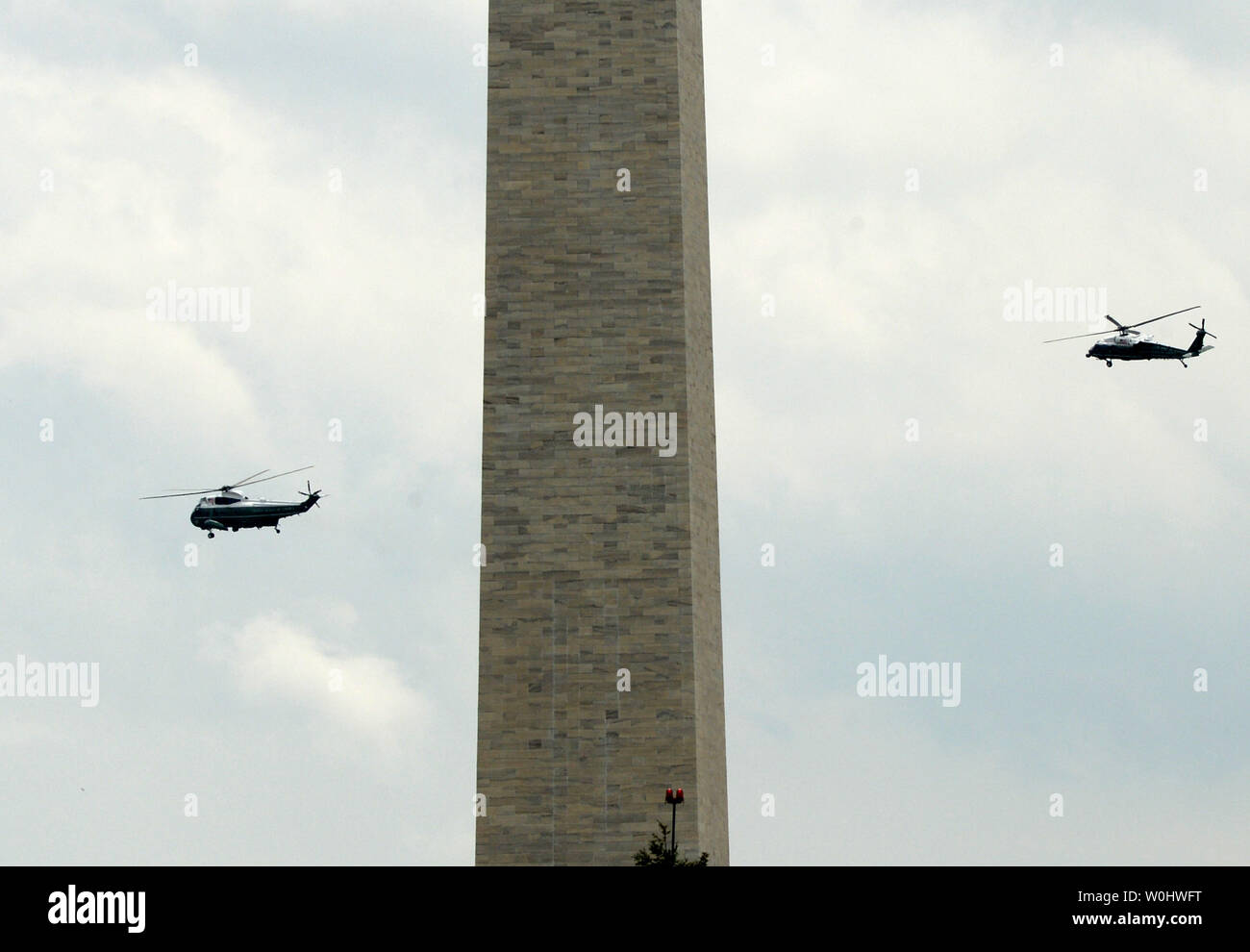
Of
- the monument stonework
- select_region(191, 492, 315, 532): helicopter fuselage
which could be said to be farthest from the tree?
select_region(191, 492, 315, 532): helicopter fuselage

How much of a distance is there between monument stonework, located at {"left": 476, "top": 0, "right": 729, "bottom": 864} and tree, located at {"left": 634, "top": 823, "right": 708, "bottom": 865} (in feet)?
7.64

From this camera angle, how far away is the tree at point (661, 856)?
5322 cm

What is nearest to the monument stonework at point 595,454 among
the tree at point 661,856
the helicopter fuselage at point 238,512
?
the tree at point 661,856

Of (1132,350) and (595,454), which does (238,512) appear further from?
(1132,350)

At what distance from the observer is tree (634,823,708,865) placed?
53.2 metres

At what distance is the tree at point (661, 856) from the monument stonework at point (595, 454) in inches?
91.6

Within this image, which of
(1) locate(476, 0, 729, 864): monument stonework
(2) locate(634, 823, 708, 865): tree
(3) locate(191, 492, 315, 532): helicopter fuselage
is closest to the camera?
(2) locate(634, 823, 708, 865): tree

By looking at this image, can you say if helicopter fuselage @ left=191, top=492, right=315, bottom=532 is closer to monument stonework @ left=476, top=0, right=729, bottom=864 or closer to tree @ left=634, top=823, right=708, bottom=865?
monument stonework @ left=476, top=0, right=729, bottom=864

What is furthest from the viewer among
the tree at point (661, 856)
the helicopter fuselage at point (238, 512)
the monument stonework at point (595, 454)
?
the helicopter fuselage at point (238, 512)

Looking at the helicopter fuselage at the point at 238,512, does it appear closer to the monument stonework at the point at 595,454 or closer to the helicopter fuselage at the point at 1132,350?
the monument stonework at the point at 595,454

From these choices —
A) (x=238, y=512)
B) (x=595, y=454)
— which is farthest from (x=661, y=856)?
(x=238, y=512)

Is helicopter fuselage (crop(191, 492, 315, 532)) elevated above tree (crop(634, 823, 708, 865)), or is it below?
above
